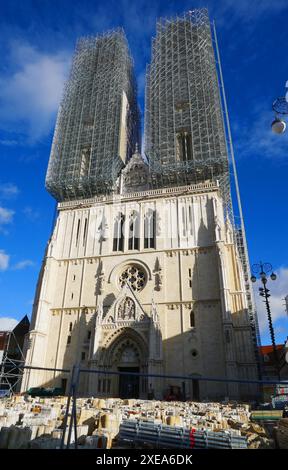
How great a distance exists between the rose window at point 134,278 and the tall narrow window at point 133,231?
7.11 ft

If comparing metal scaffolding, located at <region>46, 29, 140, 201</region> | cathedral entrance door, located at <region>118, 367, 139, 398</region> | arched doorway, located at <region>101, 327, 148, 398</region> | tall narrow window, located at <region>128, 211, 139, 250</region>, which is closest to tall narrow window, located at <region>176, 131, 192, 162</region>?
metal scaffolding, located at <region>46, 29, 140, 201</region>

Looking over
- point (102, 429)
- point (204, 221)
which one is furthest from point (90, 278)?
point (102, 429)

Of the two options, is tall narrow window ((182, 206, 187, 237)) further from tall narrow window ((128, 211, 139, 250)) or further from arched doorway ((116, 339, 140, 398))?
arched doorway ((116, 339, 140, 398))

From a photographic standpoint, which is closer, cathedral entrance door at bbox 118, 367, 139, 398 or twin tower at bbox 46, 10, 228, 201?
cathedral entrance door at bbox 118, 367, 139, 398

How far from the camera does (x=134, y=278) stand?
28922mm

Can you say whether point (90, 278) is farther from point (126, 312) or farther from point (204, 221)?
point (204, 221)

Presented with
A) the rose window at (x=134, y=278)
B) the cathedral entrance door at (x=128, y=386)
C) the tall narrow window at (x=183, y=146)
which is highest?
the tall narrow window at (x=183, y=146)

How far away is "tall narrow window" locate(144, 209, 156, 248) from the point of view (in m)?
30.0

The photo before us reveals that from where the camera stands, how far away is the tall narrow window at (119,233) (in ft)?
102

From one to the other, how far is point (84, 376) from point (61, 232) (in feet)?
47.2

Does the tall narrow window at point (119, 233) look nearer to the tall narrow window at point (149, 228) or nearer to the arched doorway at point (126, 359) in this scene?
the tall narrow window at point (149, 228)

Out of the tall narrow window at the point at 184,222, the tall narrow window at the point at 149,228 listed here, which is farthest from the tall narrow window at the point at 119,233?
the tall narrow window at the point at 184,222

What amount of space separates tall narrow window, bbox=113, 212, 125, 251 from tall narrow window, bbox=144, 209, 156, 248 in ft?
8.01

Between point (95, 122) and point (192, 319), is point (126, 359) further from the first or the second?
point (95, 122)
